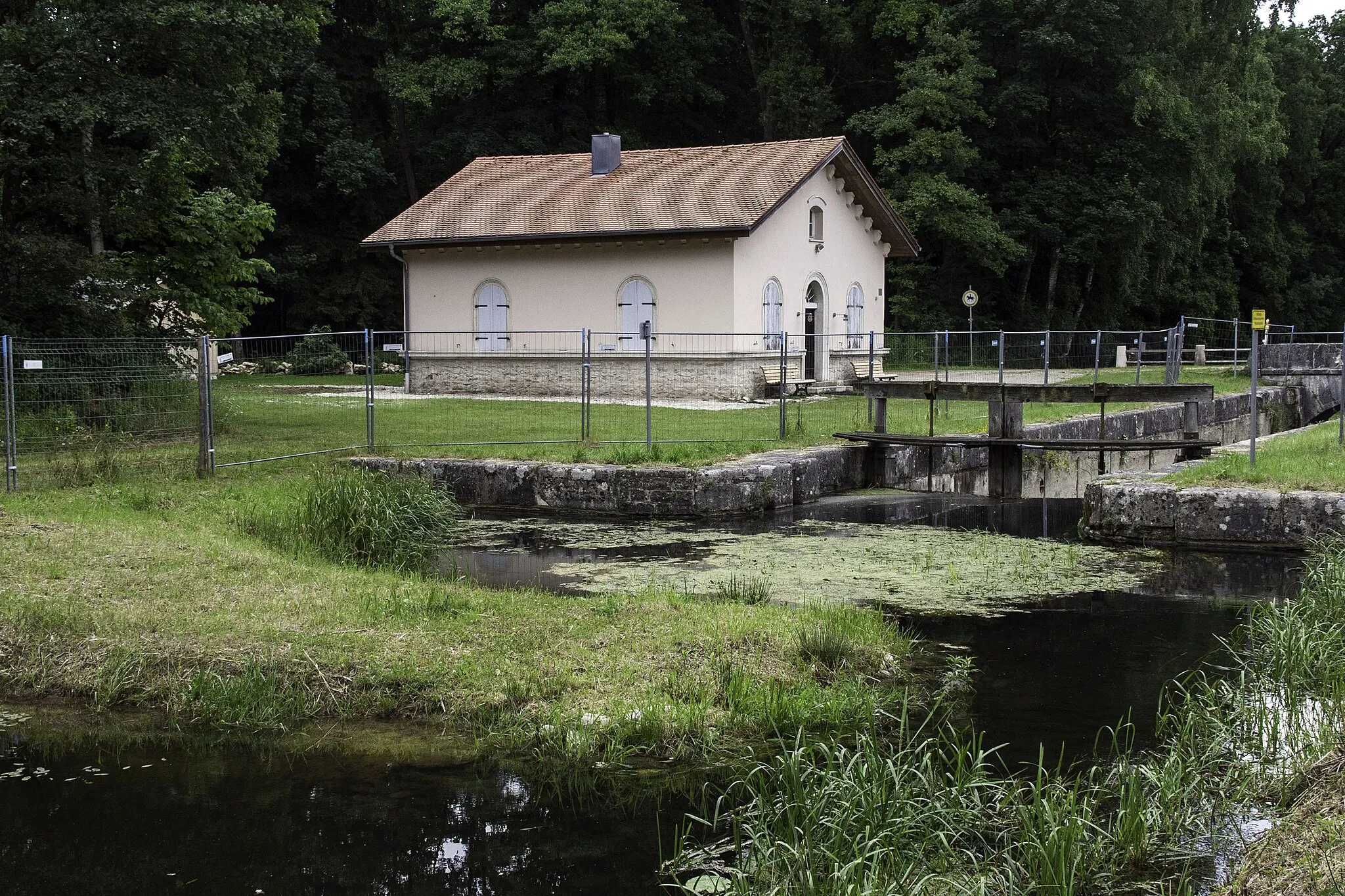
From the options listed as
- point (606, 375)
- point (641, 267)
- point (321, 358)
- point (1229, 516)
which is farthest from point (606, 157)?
point (1229, 516)

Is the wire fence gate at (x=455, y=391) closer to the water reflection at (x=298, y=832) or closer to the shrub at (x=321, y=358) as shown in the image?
the shrub at (x=321, y=358)

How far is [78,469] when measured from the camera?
12719 mm

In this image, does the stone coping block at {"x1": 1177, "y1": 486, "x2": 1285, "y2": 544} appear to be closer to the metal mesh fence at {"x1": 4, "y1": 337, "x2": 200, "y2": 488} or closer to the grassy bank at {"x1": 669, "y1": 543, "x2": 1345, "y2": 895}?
the grassy bank at {"x1": 669, "y1": 543, "x2": 1345, "y2": 895}

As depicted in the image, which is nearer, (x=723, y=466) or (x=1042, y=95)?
(x=723, y=466)

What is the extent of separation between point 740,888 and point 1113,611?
18.5ft

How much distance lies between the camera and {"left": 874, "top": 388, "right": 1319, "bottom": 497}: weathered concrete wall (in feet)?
55.1

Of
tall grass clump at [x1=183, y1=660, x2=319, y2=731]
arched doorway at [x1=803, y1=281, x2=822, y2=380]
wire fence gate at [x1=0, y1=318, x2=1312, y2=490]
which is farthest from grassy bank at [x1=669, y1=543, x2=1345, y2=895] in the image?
arched doorway at [x1=803, y1=281, x2=822, y2=380]

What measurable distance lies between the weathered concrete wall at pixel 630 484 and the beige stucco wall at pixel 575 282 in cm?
1038

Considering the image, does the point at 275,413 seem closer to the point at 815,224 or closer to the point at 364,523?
the point at 364,523

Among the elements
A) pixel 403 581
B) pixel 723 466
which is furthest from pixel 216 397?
pixel 403 581

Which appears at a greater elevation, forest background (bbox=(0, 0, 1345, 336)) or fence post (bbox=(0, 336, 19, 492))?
forest background (bbox=(0, 0, 1345, 336))

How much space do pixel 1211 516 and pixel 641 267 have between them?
52.1ft

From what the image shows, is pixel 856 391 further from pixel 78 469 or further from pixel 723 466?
pixel 78 469

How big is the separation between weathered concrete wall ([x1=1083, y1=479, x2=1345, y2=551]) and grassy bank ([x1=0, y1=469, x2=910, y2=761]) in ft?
16.8
